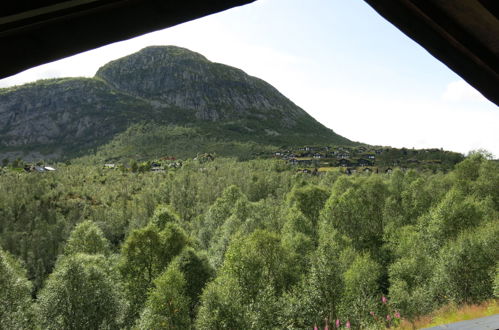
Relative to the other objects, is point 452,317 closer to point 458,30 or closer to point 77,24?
point 458,30

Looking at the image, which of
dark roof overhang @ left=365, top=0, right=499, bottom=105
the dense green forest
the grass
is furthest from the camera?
the dense green forest

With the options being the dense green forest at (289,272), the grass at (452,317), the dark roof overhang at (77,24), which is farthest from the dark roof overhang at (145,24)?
the dense green forest at (289,272)

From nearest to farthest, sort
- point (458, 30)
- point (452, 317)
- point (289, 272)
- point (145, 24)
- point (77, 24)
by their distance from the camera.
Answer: point (77, 24) < point (145, 24) < point (458, 30) < point (452, 317) < point (289, 272)

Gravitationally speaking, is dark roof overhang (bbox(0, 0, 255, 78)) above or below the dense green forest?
above

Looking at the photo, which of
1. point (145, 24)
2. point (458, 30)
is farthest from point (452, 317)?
point (145, 24)

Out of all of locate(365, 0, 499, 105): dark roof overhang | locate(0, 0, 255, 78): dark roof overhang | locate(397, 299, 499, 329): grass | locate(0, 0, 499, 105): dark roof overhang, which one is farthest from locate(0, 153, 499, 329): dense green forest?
locate(0, 0, 255, 78): dark roof overhang

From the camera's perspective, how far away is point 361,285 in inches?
1328

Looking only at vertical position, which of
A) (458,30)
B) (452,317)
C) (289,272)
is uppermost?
(458,30)

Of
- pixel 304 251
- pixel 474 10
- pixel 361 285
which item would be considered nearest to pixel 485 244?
pixel 361 285

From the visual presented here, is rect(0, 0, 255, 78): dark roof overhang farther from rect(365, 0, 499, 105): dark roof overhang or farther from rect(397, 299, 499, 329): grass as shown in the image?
rect(397, 299, 499, 329): grass

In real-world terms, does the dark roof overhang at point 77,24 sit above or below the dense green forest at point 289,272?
above

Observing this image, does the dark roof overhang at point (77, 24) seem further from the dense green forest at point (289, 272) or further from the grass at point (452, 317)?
the dense green forest at point (289, 272)

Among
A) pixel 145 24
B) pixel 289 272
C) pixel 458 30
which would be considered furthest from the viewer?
pixel 289 272

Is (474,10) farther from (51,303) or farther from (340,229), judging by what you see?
(340,229)
